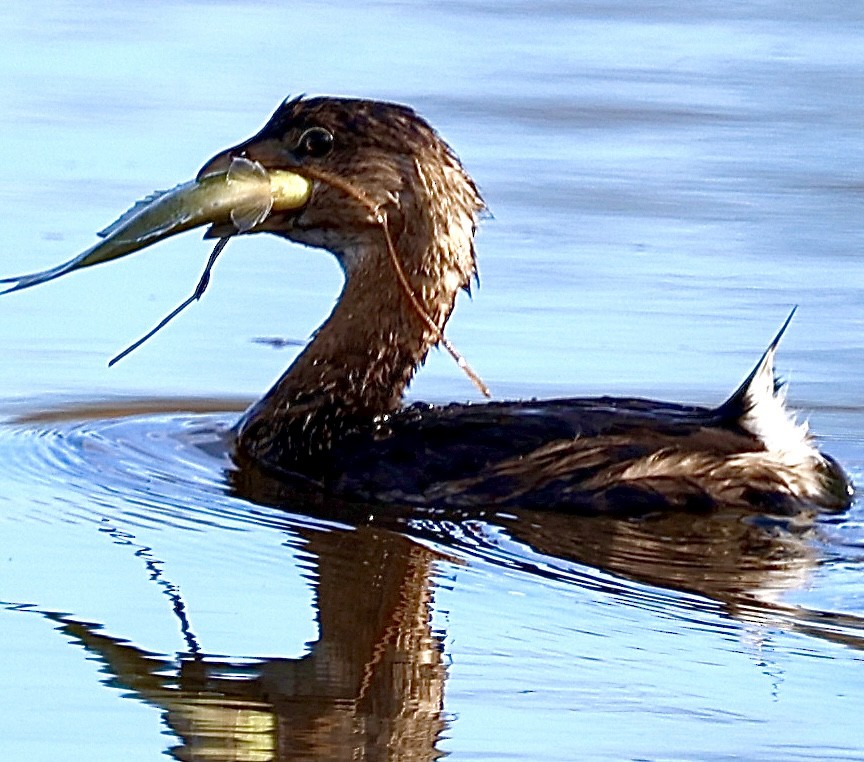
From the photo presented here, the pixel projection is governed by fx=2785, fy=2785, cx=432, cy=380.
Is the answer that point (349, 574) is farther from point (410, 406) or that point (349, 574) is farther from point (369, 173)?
point (369, 173)

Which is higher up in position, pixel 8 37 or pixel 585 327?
pixel 8 37

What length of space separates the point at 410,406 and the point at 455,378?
3.28ft

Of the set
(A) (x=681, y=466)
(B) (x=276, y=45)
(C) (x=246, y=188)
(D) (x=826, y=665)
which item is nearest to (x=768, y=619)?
(D) (x=826, y=665)

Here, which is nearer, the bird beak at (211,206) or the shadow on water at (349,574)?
the shadow on water at (349,574)

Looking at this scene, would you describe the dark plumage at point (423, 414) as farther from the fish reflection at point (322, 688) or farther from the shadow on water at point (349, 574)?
the fish reflection at point (322, 688)

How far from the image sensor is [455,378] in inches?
383

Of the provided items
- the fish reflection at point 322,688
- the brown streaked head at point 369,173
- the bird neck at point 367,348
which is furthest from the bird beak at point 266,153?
the fish reflection at point 322,688

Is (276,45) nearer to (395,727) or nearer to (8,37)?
(8,37)

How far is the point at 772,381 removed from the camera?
8.03 metres

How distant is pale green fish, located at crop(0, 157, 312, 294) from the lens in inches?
317

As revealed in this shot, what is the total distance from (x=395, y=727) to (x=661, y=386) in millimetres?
3709

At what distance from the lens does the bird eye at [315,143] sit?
8633mm

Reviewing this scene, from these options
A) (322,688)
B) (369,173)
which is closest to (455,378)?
(369,173)

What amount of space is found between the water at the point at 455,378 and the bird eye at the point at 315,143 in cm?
100
